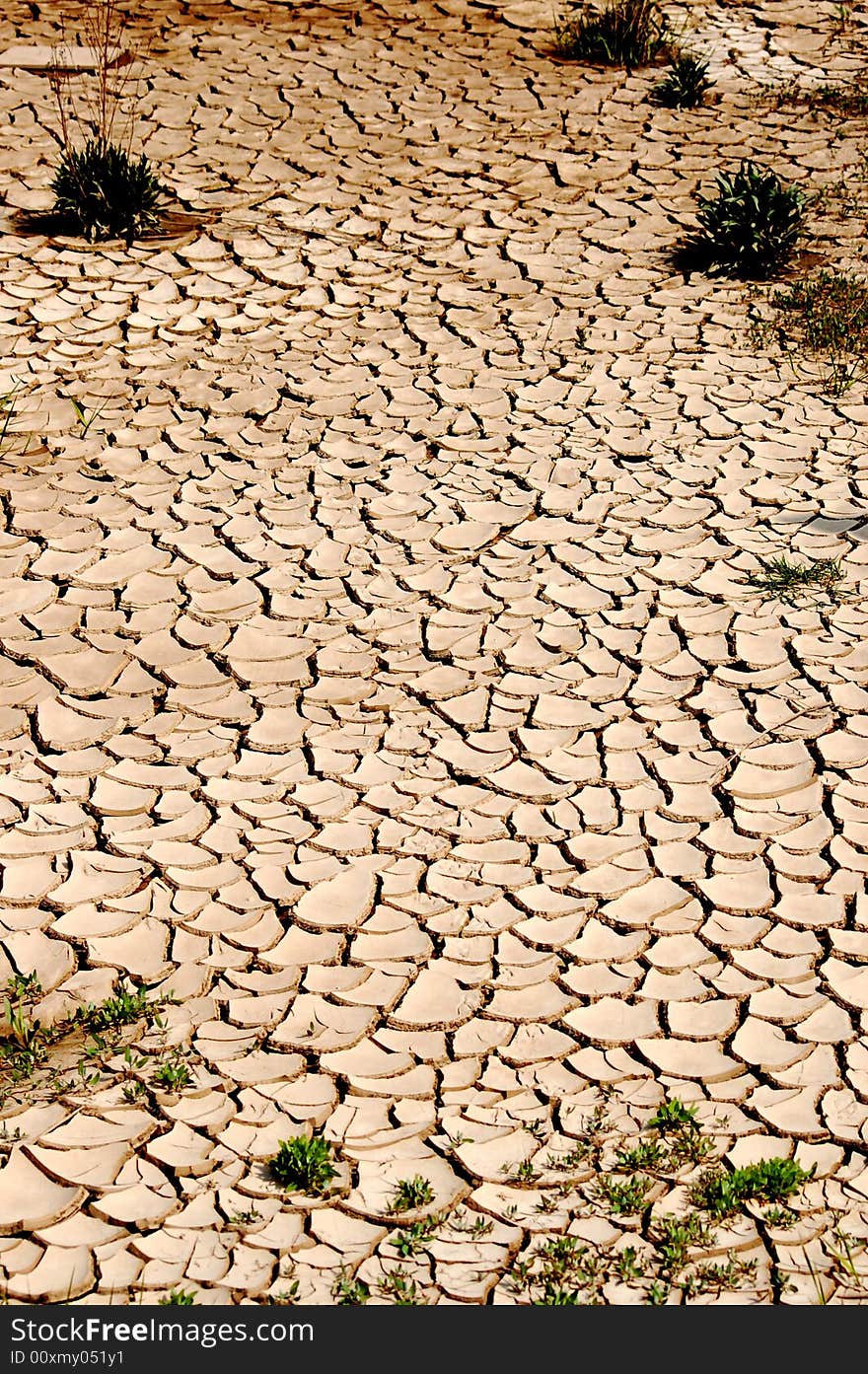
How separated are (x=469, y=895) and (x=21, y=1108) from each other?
1079 mm

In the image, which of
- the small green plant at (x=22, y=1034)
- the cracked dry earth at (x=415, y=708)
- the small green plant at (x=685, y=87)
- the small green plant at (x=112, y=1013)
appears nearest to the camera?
the cracked dry earth at (x=415, y=708)

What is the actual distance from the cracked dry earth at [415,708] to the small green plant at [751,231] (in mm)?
190

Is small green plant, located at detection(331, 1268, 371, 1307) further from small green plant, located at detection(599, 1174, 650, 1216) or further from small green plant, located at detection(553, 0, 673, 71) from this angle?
small green plant, located at detection(553, 0, 673, 71)

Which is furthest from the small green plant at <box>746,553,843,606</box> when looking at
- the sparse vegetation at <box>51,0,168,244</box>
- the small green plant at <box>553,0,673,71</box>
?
the small green plant at <box>553,0,673,71</box>

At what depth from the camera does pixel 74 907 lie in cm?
347

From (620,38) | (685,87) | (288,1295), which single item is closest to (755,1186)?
(288,1295)

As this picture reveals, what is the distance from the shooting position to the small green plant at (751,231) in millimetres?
6141

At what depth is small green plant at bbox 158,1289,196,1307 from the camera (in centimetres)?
259

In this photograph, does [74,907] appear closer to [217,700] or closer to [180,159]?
[217,700]

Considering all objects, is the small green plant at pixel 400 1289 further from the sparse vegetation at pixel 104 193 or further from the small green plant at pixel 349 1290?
the sparse vegetation at pixel 104 193

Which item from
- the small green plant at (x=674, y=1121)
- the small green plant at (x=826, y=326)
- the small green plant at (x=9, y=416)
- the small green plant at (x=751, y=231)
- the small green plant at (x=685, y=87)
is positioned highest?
the small green plant at (x=685, y=87)

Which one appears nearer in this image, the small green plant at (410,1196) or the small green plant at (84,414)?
the small green plant at (410,1196)

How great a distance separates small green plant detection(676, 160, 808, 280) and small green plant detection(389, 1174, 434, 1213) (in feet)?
14.2

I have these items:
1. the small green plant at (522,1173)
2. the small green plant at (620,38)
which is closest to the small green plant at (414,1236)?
the small green plant at (522,1173)
